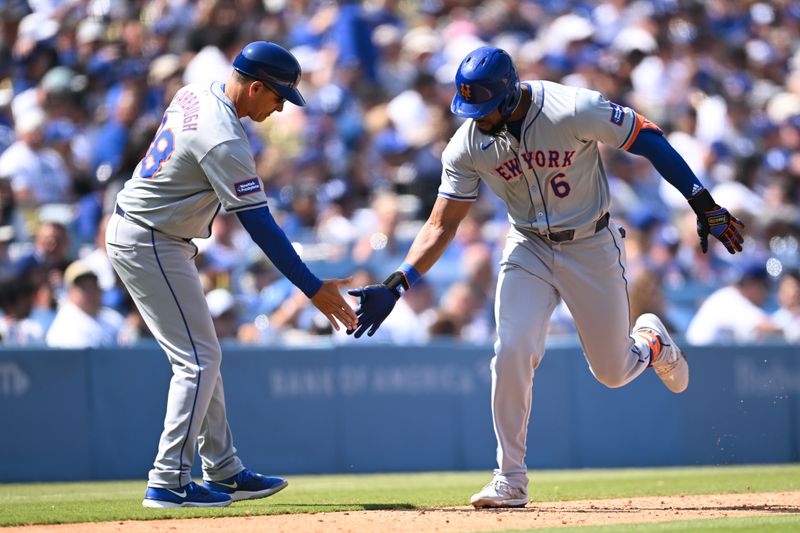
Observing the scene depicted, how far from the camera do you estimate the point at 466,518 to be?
5762 mm

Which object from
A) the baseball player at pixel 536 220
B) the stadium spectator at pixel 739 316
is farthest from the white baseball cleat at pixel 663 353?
the stadium spectator at pixel 739 316

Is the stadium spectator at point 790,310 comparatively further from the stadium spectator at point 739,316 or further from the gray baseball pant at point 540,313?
the gray baseball pant at point 540,313

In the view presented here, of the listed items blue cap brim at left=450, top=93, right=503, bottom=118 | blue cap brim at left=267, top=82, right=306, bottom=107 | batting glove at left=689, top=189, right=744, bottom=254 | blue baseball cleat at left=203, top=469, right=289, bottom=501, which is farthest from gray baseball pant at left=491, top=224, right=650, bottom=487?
blue cap brim at left=267, top=82, right=306, bottom=107

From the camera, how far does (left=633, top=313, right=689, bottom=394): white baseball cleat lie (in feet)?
22.4

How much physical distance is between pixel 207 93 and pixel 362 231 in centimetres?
587

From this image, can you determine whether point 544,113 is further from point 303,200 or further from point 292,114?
point 292,114

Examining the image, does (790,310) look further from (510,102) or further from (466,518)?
(466,518)

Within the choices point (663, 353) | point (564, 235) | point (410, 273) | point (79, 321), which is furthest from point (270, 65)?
point (79, 321)

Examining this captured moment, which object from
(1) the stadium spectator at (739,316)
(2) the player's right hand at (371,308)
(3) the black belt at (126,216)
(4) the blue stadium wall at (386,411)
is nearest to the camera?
(3) the black belt at (126,216)

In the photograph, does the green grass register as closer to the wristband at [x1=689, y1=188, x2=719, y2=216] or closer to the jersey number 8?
the wristband at [x1=689, y1=188, x2=719, y2=216]

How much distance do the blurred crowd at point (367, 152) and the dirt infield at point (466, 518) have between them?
4.07 metres

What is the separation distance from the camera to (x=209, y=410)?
6395 mm

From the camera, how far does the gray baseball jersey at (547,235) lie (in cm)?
602

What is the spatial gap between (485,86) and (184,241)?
167 cm
